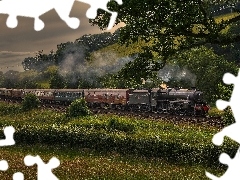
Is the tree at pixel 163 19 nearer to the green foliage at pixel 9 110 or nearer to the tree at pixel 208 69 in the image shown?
the tree at pixel 208 69

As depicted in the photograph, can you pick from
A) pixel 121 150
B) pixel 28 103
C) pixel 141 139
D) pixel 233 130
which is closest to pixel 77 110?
pixel 28 103

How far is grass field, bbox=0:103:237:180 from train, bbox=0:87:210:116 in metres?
5.30

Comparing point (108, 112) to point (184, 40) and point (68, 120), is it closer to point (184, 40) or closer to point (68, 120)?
point (68, 120)

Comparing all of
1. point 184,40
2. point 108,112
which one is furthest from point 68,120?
point 184,40

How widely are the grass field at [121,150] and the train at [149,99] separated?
17.4 ft

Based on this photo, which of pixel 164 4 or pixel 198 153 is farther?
pixel 198 153

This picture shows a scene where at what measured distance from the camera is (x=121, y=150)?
93.9 feet

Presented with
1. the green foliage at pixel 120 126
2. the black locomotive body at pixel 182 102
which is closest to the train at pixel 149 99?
the black locomotive body at pixel 182 102

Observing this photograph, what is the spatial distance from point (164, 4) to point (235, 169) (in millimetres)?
4305

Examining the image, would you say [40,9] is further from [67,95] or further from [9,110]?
[67,95]

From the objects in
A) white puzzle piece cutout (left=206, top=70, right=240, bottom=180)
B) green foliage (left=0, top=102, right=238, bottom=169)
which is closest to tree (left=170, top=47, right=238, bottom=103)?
green foliage (left=0, top=102, right=238, bottom=169)

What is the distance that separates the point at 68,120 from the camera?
4328 centimetres

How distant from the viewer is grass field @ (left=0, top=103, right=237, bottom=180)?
22078mm

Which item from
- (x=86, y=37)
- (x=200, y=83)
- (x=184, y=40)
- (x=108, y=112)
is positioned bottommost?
(x=108, y=112)
